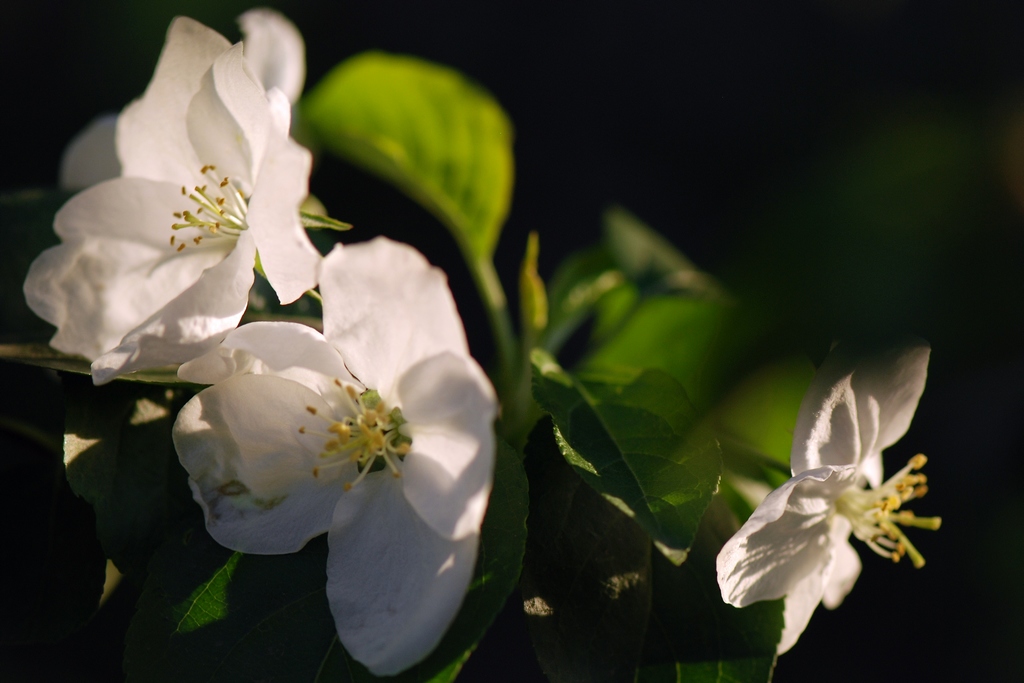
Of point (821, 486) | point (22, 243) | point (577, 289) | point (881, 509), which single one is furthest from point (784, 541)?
point (22, 243)

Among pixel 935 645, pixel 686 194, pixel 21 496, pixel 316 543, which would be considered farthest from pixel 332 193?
pixel 935 645

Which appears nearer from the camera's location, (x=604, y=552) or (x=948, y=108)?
(x=948, y=108)

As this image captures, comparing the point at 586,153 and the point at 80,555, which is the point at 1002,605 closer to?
the point at 586,153

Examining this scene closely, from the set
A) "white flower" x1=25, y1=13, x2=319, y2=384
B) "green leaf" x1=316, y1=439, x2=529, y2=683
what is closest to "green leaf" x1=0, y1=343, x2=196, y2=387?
"white flower" x1=25, y1=13, x2=319, y2=384

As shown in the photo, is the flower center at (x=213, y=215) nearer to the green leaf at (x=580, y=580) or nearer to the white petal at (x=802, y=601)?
the green leaf at (x=580, y=580)

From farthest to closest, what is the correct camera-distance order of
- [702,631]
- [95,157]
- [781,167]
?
[95,157] < [702,631] < [781,167]

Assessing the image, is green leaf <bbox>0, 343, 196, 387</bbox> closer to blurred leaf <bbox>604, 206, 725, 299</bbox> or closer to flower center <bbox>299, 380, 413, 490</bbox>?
flower center <bbox>299, 380, 413, 490</bbox>

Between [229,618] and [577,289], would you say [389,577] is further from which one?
[577,289]
